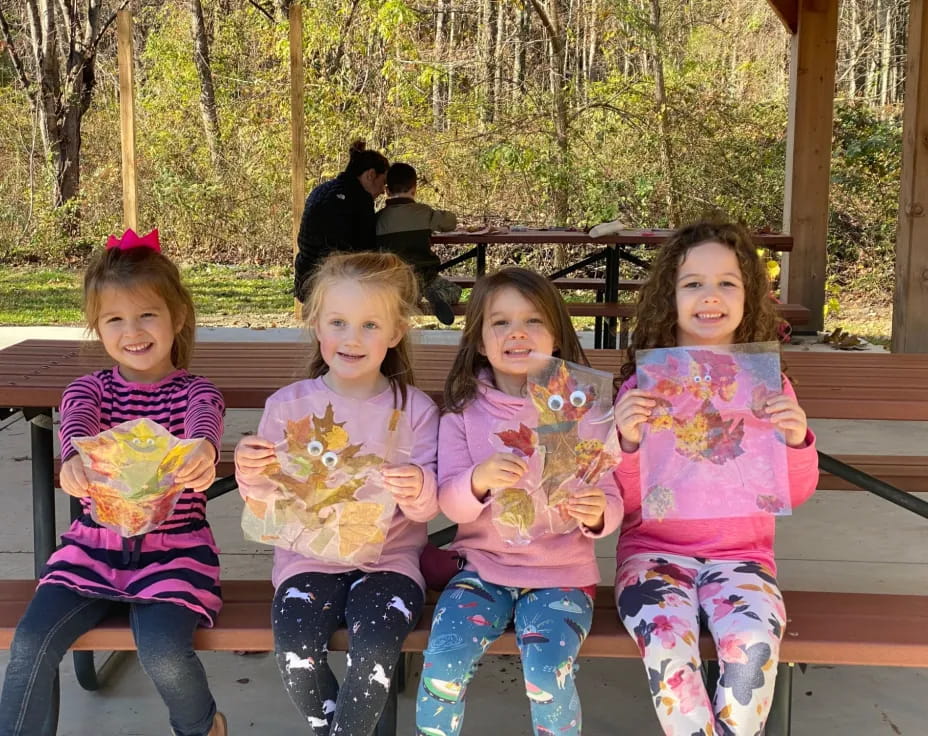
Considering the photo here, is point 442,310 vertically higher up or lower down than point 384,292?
lower down

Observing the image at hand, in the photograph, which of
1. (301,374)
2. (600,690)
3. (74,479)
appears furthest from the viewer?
(301,374)

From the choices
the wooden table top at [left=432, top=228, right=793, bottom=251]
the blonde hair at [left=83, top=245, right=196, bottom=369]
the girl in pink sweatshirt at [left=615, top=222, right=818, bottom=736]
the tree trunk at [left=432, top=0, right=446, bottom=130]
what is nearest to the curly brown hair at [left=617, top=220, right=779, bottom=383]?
the girl in pink sweatshirt at [left=615, top=222, right=818, bottom=736]

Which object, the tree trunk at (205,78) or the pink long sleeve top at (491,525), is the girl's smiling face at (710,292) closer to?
the pink long sleeve top at (491,525)

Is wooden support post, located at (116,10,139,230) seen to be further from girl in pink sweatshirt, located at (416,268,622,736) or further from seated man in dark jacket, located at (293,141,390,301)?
girl in pink sweatshirt, located at (416,268,622,736)

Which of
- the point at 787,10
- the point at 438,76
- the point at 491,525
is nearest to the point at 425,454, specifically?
the point at 491,525

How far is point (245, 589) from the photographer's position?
7.44 ft

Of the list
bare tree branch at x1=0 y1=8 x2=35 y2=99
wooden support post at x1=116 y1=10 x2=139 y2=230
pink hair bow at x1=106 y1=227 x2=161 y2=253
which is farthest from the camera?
bare tree branch at x1=0 y1=8 x2=35 y2=99

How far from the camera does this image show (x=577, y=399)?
204 centimetres

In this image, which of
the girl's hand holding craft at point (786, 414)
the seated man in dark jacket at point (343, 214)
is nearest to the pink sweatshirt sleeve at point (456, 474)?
the girl's hand holding craft at point (786, 414)

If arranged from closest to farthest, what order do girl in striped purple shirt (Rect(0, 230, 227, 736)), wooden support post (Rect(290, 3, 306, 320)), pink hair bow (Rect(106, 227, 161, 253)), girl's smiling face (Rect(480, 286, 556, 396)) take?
girl in striped purple shirt (Rect(0, 230, 227, 736)) < girl's smiling face (Rect(480, 286, 556, 396)) < pink hair bow (Rect(106, 227, 161, 253)) < wooden support post (Rect(290, 3, 306, 320))

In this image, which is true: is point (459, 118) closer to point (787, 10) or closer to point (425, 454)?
point (787, 10)

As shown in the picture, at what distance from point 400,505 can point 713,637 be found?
2.14 ft

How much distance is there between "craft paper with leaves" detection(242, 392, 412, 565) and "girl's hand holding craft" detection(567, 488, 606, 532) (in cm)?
36

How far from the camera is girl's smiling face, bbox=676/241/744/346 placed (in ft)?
7.48
